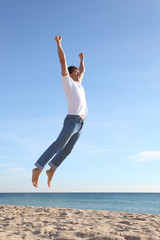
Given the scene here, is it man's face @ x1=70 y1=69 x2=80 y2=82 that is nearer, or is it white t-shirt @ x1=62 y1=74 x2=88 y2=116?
white t-shirt @ x1=62 y1=74 x2=88 y2=116

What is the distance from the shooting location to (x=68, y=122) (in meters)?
3.86

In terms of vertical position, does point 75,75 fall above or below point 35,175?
above

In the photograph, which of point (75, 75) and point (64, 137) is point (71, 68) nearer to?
point (75, 75)

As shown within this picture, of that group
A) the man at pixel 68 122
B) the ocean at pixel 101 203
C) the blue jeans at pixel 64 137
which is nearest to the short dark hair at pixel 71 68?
the man at pixel 68 122

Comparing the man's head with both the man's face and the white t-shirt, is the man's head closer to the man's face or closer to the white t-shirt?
the man's face

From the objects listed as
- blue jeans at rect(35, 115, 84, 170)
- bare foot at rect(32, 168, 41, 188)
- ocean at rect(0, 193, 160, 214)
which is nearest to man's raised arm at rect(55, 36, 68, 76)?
blue jeans at rect(35, 115, 84, 170)

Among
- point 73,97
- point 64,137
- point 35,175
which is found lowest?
point 35,175

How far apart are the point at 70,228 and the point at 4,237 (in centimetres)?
129

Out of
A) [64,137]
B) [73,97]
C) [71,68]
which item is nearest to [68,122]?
[64,137]

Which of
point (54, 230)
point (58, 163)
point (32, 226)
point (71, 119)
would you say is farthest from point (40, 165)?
point (32, 226)

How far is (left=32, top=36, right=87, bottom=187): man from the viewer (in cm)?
380

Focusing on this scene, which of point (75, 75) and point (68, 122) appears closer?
point (68, 122)

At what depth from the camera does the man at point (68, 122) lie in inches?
150

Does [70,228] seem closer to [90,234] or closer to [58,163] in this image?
[90,234]
